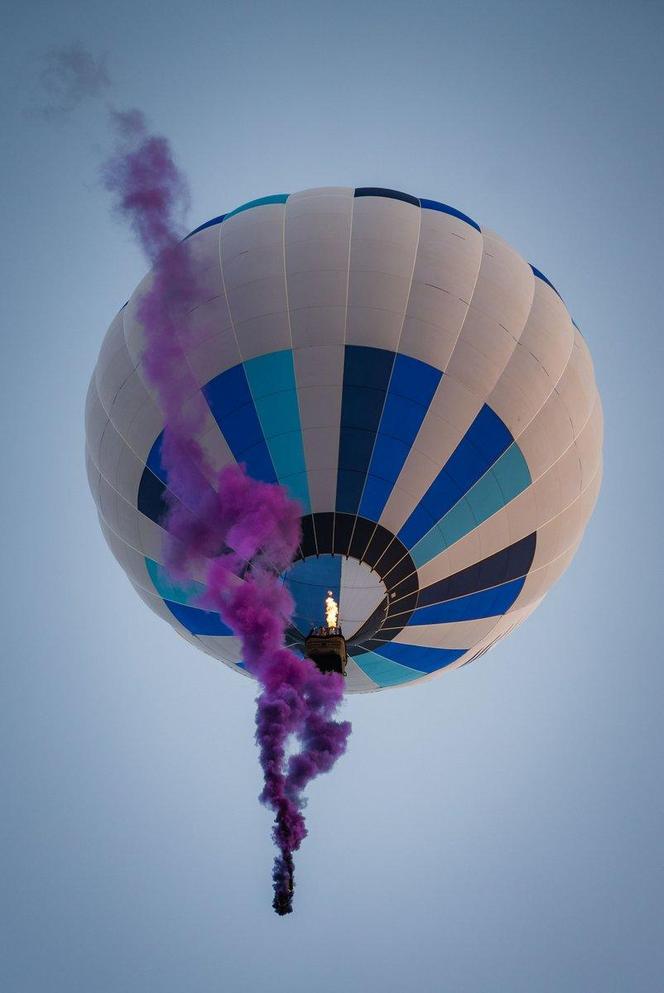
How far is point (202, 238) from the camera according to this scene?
9.08m

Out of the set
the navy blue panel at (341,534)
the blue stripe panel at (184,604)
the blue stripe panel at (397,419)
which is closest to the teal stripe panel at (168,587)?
the blue stripe panel at (184,604)

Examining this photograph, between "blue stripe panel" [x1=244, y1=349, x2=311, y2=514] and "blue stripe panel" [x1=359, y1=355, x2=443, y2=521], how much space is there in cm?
61

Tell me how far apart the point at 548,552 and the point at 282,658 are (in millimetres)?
3185

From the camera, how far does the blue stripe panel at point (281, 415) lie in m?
8.54

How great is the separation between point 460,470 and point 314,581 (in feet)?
5.49

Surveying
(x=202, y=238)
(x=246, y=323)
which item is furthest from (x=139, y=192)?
(x=246, y=323)

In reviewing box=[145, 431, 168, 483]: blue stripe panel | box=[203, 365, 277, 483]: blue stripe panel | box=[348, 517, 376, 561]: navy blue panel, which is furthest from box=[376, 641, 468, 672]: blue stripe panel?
box=[145, 431, 168, 483]: blue stripe panel

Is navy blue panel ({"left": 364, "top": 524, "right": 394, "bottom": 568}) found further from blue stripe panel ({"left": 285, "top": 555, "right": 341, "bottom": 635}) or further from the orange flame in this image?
the orange flame

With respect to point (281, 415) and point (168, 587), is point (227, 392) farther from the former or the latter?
point (168, 587)

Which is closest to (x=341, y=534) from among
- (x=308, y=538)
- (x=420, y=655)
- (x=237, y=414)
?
(x=308, y=538)

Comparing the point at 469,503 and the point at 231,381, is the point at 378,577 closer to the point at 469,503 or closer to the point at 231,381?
the point at 469,503

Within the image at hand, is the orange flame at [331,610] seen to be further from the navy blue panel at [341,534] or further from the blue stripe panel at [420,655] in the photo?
the blue stripe panel at [420,655]

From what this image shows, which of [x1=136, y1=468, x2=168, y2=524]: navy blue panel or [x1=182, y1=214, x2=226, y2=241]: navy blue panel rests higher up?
[x1=182, y1=214, x2=226, y2=241]: navy blue panel

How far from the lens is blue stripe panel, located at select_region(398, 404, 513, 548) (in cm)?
869
